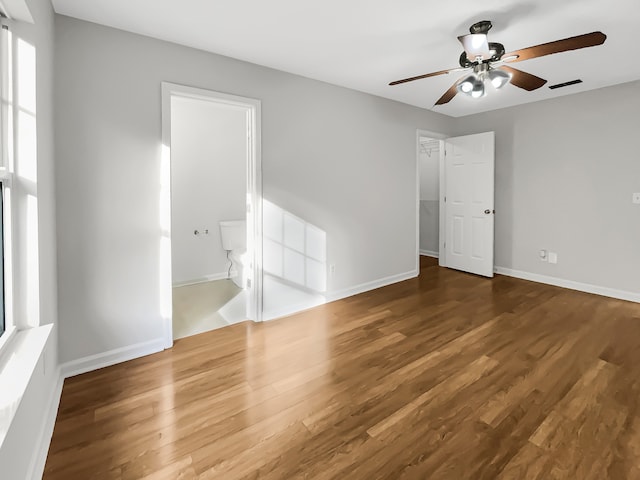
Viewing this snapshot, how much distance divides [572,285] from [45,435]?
527cm

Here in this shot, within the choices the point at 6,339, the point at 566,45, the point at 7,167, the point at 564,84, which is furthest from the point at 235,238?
the point at 564,84

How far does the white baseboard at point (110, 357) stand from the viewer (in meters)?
2.34

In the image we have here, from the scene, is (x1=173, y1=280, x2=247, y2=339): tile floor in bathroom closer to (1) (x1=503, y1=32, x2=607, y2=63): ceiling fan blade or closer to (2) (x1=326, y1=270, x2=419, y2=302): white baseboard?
(2) (x1=326, y1=270, x2=419, y2=302): white baseboard

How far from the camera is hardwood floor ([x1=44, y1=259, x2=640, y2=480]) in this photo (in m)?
1.56

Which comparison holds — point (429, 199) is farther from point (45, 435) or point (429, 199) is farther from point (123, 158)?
point (45, 435)

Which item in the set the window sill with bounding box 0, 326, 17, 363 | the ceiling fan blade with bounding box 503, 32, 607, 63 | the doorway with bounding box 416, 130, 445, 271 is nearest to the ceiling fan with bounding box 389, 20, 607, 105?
the ceiling fan blade with bounding box 503, 32, 607, 63

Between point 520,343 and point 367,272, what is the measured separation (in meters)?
1.89

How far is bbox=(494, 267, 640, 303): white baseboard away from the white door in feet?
1.20

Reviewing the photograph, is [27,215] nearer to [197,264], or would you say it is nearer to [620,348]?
[197,264]

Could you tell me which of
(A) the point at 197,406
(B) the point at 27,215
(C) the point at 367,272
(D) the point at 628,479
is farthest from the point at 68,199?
(D) the point at 628,479

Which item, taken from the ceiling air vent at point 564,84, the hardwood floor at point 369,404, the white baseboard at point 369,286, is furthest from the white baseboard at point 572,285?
the ceiling air vent at point 564,84

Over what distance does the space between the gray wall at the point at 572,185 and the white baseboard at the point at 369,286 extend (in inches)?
57.5

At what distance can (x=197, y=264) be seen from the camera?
4.65 meters

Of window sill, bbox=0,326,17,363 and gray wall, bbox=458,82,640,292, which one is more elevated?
gray wall, bbox=458,82,640,292
